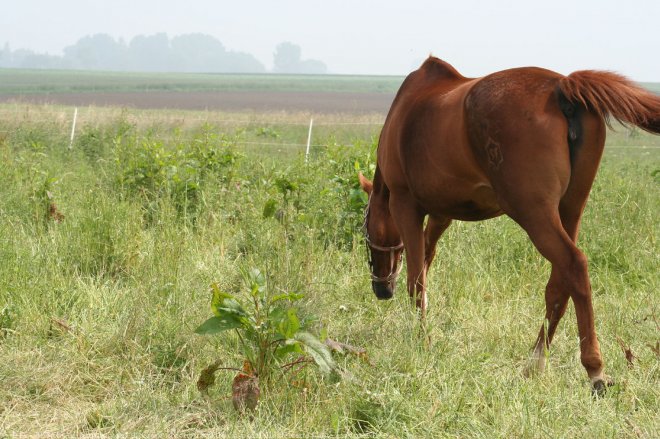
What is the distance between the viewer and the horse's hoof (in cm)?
423

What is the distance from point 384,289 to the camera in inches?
236

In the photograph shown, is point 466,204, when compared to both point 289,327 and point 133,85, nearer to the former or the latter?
point 289,327

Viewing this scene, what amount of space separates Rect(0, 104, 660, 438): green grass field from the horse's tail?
0.53m

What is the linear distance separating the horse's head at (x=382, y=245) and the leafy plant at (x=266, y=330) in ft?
5.85

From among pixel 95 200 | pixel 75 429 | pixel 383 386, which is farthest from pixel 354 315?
pixel 95 200

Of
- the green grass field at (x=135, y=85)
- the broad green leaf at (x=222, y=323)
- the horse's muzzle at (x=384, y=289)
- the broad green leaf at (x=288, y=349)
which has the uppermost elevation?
the broad green leaf at (x=222, y=323)

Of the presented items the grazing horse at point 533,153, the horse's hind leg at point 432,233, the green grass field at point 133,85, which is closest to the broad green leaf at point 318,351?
the grazing horse at point 533,153

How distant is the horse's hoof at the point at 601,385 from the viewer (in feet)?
13.9

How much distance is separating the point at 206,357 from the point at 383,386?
119 cm

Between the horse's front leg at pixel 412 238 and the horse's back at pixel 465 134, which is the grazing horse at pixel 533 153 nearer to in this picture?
the horse's back at pixel 465 134

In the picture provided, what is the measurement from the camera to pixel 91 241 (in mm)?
6680

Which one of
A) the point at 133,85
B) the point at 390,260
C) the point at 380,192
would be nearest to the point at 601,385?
the point at 390,260

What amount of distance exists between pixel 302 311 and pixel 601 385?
174 cm

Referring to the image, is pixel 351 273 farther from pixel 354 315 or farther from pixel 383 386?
pixel 383 386
